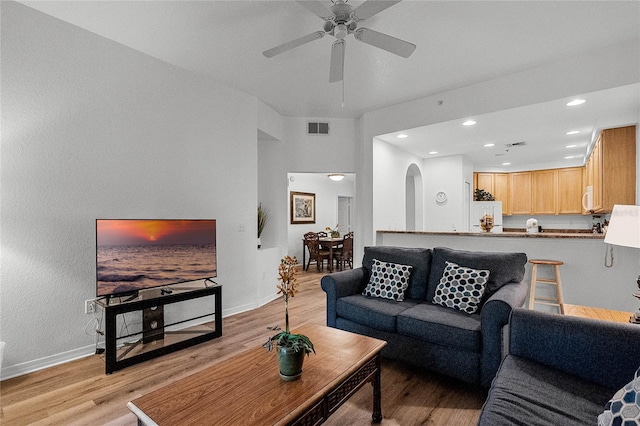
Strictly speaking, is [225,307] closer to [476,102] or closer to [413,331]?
[413,331]

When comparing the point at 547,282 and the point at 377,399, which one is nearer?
the point at 377,399

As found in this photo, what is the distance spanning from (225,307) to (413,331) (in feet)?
8.02

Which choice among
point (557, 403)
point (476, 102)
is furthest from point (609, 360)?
point (476, 102)

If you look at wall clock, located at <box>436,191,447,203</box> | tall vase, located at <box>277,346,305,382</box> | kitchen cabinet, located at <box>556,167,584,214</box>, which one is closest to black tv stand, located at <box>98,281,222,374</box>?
tall vase, located at <box>277,346,305,382</box>

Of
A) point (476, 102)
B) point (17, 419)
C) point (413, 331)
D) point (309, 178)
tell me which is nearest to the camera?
point (17, 419)

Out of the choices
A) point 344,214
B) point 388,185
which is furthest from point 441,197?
point 344,214

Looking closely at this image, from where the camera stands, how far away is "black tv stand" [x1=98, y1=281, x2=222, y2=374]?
8.32 feet

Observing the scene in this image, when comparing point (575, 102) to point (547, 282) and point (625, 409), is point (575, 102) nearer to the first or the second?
point (547, 282)

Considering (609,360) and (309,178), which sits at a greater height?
(309,178)

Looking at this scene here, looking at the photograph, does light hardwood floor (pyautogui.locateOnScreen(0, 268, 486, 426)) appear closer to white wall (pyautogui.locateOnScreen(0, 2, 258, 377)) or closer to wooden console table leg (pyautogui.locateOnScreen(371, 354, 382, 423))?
wooden console table leg (pyautogui.locateOnScreen(371, 354, 382, 423))

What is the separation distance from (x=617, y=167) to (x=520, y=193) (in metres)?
3.52

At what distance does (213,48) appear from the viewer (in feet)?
10.1

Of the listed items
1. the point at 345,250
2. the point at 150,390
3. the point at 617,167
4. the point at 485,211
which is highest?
the point at 617,167

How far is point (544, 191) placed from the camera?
706cm
